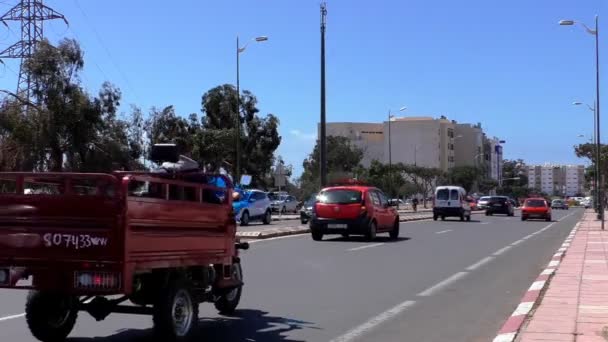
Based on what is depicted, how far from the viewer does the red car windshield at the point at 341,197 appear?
23.1 meters

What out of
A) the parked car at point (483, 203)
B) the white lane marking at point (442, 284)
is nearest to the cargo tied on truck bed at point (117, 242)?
the white lane marking at point (442, 284)

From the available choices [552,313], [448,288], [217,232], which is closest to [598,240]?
[448,288]

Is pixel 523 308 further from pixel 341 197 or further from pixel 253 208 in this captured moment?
pixel 253 208

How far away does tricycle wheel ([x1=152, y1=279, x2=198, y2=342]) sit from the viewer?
708 centimetres

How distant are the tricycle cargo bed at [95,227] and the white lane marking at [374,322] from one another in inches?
80.8

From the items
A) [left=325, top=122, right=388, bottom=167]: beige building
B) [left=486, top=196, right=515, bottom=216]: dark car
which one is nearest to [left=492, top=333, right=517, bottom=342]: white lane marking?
[left=486, top=196, right=515, bottom=216]: dark car

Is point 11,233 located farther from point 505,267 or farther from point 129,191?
point 505,267

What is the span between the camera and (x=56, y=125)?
3597cm

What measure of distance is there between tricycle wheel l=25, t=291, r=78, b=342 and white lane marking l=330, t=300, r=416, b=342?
9.28ft

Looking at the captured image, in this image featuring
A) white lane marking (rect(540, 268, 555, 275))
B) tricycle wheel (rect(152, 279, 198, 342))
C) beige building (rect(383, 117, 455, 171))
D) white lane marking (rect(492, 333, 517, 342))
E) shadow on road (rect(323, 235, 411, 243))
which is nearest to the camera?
tricycle wheel (rect(152, 279, 198, 342))

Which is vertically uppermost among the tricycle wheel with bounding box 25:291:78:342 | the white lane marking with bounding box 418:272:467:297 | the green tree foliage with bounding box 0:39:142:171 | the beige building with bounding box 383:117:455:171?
the beige building with bounding box 383:117:455:171

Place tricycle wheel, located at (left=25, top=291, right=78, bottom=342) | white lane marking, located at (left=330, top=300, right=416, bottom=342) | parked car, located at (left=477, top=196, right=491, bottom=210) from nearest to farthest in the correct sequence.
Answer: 1. tricycle wheel, located at (left=25, top=291, right=78, bottom=342)
2. white lane marking, located at (left=330, top=300, right=416, bottom=342)
3. parked car, located at (left=477, top=196, right=491, bottom=210)

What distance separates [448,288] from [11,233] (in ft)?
25.4

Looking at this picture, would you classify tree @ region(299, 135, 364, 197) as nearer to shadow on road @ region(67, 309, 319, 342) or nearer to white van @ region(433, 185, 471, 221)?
white van @ region(433, 185, 471, 221)
